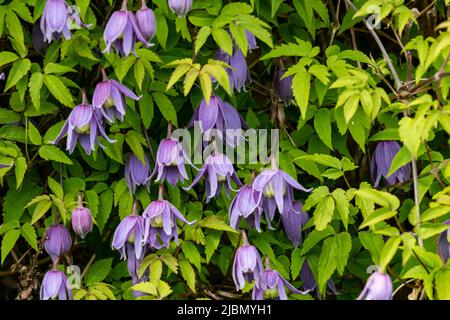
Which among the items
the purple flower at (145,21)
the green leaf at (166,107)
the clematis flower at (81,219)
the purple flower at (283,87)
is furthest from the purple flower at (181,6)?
the clematis flower at (81,219)

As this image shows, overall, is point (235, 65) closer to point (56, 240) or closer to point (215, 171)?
point (215, 171)

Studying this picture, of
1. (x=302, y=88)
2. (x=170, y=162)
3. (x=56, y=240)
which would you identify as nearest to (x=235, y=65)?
(x=302, y=88)

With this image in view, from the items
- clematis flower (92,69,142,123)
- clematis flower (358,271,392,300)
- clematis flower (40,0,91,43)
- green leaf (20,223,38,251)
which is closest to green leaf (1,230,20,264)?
green leaf (20,223,38,251)

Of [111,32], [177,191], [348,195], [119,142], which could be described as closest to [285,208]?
[348,195]

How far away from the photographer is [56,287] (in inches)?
75.4

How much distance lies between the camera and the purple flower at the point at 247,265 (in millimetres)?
1866

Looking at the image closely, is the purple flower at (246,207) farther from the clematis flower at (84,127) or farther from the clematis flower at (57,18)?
the clematis flower at (57,18)

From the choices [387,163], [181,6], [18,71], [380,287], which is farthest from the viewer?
[387,163]

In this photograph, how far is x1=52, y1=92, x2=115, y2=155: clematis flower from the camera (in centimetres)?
189

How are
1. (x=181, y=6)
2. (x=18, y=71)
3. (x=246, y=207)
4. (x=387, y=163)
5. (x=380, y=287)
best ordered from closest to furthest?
(x=380, y=287), (x=181, y=6), (x=246, y=207), (x=18, y=71), (x=387, y=163)

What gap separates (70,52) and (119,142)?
0.24 metres

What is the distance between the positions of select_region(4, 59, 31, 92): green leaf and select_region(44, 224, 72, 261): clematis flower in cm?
35

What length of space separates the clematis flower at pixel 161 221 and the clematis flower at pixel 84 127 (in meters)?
0.18

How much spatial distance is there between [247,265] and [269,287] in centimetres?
8
